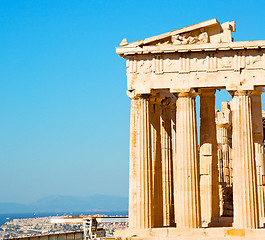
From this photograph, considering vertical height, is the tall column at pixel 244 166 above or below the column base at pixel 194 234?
above

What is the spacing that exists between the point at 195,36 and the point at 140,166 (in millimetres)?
9473

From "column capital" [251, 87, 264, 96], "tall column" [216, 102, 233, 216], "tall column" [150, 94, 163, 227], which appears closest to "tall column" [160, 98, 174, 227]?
"tall column" [150, 94, 163, 227]

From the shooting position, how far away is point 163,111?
4775 centimetres

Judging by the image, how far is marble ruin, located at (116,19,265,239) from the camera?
41219 millimetres

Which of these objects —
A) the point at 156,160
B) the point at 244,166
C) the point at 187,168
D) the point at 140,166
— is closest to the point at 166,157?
the point at 156,160

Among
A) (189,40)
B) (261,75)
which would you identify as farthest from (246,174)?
(189,40)

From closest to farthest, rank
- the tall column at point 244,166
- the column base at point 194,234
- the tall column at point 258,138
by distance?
the column base at point 194,234, the tall column at point 244,166, the tall column at point 258,138

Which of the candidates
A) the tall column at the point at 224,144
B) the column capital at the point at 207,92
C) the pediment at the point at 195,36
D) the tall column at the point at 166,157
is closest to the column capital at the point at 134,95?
the pediment at the point at 195,36

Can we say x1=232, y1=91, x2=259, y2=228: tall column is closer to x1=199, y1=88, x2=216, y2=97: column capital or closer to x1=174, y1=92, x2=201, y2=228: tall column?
x1=174, y1=92, x2=201, y2=228: tall column

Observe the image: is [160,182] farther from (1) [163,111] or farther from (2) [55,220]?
(2) [55,220]

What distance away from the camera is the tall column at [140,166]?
138 feet

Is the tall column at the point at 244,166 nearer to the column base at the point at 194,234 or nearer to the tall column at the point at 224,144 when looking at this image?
the column base at the point at 194,234

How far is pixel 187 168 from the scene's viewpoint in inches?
1649

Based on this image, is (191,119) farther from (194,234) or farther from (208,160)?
(194,234)
